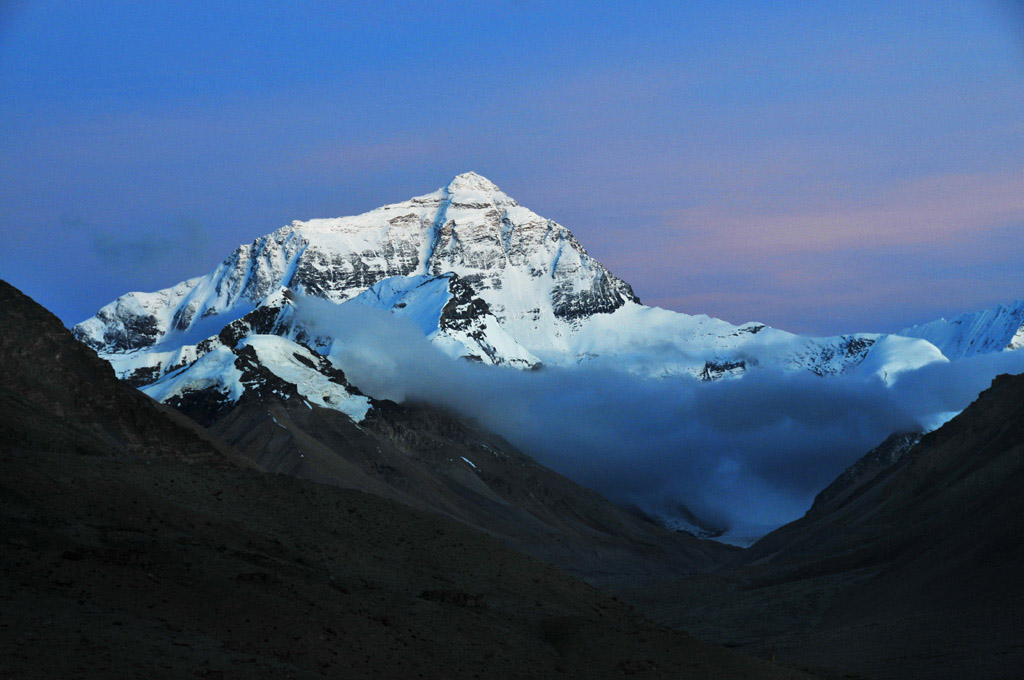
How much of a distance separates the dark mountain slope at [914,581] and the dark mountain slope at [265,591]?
23425 mm

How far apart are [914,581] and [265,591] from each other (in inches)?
2478

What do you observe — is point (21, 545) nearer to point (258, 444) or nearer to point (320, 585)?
point (320, 585)

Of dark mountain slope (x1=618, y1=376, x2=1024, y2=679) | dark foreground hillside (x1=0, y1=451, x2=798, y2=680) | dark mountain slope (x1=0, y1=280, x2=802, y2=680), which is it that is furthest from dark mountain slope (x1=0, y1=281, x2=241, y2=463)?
dark mountain slope (x1=618, y1=376, x2=1024, y2=679)

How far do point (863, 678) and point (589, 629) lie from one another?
14957 millimetres

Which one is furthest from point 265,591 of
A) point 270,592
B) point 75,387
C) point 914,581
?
point 914,581

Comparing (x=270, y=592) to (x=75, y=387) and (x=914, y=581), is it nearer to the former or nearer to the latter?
(x=75, y=387)

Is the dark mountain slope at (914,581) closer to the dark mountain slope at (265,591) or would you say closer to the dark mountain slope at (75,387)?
the dark mountain slope at (265,591)

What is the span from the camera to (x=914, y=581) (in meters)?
88.2

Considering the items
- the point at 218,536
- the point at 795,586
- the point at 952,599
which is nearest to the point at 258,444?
the point at 795,586

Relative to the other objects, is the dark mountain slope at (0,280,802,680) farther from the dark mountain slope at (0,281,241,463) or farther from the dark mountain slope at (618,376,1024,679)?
the dark mountain slope at (618,376,1024,679)

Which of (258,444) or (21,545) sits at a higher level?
(258,444)

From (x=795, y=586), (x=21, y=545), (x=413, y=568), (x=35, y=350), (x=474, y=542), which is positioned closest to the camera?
(x=21, y=545)

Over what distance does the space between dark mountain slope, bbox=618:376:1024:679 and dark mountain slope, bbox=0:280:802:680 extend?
23.4 m

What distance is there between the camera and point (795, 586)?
402ft
